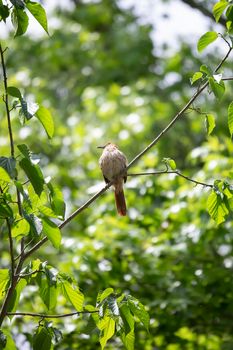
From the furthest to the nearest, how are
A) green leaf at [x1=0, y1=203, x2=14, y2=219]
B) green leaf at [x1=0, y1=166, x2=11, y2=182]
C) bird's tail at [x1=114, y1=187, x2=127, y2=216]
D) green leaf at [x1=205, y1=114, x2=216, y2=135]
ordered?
bird's tail at [x1=114, y1=187, x2=127, y2=216] → green leaf at [x1=205, y1=114, x2=216, y2=135] → green leaf at [x1=0, y1=203, x2=14, y2=219] → green leaf at [x1=0, y1=166, x2=11, y2=182]

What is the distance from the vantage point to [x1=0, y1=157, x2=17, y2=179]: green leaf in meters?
2.67

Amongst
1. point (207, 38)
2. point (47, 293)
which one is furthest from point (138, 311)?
point (207, 38)

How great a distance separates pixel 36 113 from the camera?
296 cm

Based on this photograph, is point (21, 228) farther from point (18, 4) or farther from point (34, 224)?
point (18, 4)

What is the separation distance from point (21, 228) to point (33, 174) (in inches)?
10.1

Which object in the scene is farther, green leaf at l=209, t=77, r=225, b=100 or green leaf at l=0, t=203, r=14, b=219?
Result: green leaf at l=209, t=77, r=225, b=100

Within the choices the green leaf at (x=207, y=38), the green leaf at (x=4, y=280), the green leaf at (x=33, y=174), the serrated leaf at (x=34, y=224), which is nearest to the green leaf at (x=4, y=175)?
the green leaf at (x=33, y=174)

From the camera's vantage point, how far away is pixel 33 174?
9.20 feet

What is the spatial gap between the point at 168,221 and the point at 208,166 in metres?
0.77

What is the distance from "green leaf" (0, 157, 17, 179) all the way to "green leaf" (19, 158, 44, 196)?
0.09m

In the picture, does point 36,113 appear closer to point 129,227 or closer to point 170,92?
point 129,227

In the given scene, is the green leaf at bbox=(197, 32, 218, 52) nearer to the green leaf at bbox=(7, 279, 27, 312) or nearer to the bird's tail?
the green leaf at bbox=(7, 279, 27, 312)

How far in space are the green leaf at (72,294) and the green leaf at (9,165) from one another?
2.25 ft

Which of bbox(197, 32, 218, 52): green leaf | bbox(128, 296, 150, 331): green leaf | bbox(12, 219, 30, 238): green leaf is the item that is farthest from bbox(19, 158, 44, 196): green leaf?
bbox(197, 32, 218, 52): green leaf
